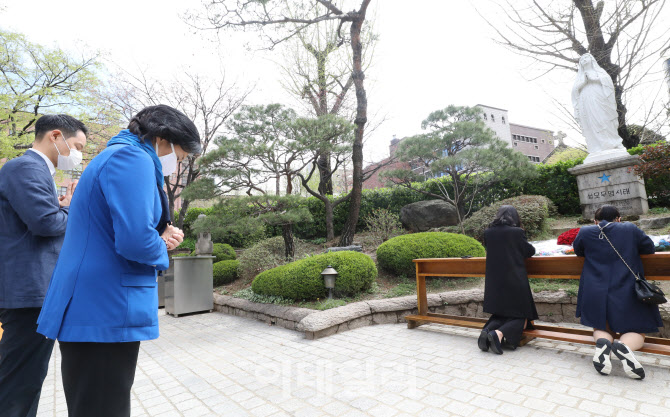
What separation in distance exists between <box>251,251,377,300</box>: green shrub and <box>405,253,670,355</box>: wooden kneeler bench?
3.52ft

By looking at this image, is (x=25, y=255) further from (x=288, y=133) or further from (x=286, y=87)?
(x=286, y=87)

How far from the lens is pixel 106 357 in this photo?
1.18 m

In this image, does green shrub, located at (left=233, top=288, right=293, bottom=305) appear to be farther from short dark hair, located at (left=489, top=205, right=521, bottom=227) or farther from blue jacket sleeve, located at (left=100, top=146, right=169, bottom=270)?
blue jacket sleeve, located at (left=100, top=146, right=169, bottom=270)

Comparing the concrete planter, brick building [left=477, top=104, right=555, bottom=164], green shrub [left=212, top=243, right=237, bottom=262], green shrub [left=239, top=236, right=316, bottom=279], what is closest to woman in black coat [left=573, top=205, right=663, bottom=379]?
green shrub [left=239, top=236, right=316, bottom=279]

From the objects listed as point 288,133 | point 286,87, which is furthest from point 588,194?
point 286,87

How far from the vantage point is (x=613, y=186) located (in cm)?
766

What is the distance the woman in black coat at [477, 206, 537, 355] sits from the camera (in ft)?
11.4

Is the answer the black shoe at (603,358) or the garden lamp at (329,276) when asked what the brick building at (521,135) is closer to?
the garden lamp at (329,276)

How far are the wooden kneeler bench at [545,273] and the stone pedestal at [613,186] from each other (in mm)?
5606

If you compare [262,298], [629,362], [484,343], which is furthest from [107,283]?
[262,298]

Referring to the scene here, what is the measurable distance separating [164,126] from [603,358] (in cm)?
363

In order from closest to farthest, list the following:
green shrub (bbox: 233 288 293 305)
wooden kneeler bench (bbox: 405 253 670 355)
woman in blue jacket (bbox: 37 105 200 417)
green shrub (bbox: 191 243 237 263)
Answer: woman in blue jacket (bbox: 37 105 200 417)
wooden kneeler bench (bbox: 405 253 670 355)
green shrub (bbox: 233 288 293 305)
green shrub (bbox: 191 243 237 263)

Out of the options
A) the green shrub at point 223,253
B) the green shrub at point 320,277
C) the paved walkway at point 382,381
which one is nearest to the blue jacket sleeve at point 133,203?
the paved walkway at point 382,381

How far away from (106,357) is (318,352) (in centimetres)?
288
